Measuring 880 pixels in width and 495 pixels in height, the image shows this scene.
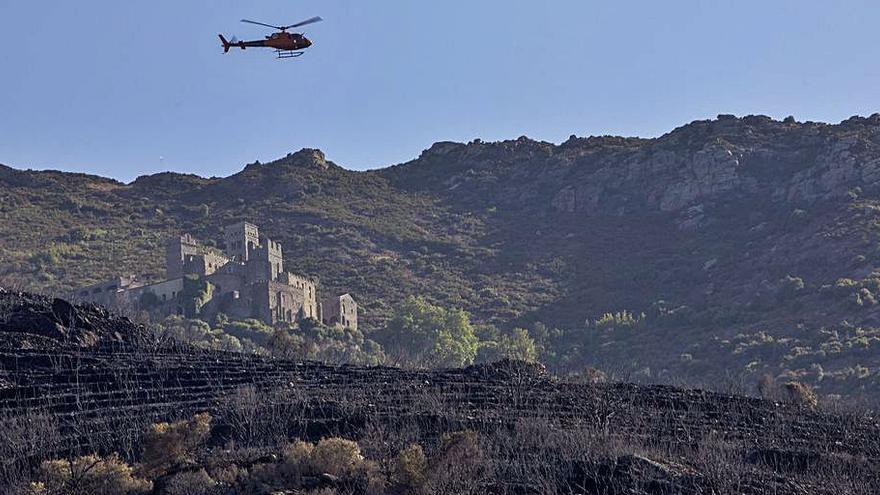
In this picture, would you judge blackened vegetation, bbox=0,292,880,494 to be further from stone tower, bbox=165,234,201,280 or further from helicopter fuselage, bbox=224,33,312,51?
stone tower, bbox=165,234,201,280

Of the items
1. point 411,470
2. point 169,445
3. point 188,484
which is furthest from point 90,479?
point 411,470

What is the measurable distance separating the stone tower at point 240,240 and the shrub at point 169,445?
85107 mm

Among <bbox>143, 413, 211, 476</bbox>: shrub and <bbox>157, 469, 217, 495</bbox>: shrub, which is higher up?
<bbox>143, 413, 211, 476</bbox>: shrub

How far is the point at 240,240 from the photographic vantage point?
12000 centimetres

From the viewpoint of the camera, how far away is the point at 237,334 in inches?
3706

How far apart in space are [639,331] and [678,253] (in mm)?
28976

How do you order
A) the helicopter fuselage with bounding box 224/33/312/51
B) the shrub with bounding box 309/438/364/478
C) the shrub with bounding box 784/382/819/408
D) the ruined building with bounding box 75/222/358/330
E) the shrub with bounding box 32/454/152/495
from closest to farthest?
the shrub with bounding box 32/454/152/495
the shrub with bounding box 309/438/364/478
the shrub with bounding box 784/382/819/408
the helicopter fuselage with bounding box 224/33/312/51
the ruined building with bounding box 75/222/358/330

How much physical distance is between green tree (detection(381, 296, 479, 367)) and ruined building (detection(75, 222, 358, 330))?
362 centimetres

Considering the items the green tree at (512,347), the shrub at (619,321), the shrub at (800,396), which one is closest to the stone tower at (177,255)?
the green tree at (512,347)

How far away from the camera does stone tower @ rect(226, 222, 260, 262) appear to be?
119m

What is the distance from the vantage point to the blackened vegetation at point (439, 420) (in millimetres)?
30172

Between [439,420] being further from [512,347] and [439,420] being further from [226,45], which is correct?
[512,347]

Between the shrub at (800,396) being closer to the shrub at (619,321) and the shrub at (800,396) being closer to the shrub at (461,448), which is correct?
the shrub at (461,448)

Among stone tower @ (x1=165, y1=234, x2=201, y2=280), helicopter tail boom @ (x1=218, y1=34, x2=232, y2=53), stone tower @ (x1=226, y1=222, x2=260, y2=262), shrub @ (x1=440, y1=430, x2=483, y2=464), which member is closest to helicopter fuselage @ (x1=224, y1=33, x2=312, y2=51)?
helicopter tail boom @ (x1=218, y1=34, x2=232, y2=53)
